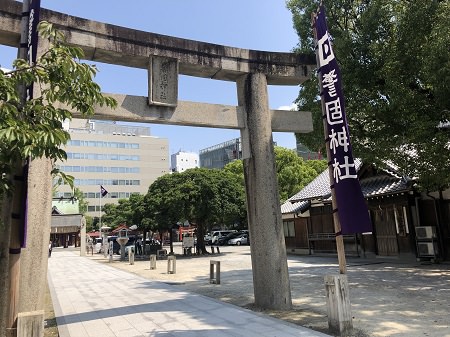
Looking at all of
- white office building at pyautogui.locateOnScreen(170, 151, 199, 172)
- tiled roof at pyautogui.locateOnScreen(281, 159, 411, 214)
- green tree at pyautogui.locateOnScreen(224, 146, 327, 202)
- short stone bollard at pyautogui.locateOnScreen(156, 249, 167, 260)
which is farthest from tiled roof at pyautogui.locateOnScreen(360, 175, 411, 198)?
white office building at pyautogui.locateOnScreen(170, 151, 199, 172)

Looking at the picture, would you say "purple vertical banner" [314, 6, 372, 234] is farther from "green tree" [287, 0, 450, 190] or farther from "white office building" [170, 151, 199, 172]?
"white office building" [170, 151, 199, 172]

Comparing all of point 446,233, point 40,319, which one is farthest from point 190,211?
point 40,319

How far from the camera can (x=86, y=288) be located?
14117 millimetres

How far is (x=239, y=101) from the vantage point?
950 cm

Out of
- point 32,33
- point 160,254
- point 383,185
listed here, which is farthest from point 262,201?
point 160,254

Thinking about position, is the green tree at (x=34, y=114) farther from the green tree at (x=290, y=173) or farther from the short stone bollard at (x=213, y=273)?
the green tree at (x=290, y=173)

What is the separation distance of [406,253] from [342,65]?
10069 millimetres

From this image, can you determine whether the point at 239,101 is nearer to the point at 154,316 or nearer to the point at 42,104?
the point at 154,316

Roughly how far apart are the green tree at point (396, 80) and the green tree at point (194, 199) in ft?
47.1

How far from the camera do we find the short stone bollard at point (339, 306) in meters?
6.43

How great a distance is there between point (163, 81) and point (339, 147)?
3896mm

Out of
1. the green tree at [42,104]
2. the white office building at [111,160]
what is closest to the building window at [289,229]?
the green tree at [42,104]

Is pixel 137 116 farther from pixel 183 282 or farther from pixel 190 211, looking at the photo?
pixel 190 211

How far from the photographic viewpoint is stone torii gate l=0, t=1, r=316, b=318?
7.90 meters
